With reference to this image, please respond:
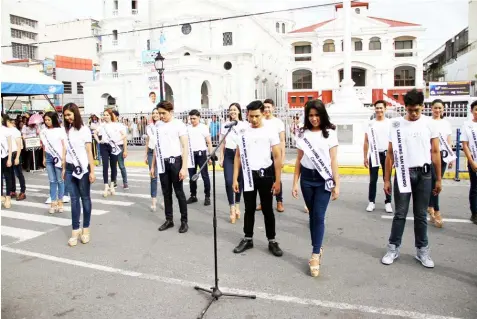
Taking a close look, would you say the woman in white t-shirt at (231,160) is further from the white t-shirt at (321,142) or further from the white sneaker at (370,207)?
the white t-shirt at (321,142)

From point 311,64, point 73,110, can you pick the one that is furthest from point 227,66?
point 73,110

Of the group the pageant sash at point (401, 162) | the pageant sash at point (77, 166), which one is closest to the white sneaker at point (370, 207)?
the pageant sash at point (401, 162)

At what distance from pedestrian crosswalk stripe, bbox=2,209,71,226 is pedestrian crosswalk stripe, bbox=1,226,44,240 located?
0.51 meters

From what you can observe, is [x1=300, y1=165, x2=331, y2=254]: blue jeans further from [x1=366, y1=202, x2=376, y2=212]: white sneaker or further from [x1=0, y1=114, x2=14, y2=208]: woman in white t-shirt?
[x1=0, y1=114, x2=14, y2=208]: woman in white t-shirt

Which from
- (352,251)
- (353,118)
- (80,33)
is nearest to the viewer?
(352,251)

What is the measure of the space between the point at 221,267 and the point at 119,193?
226 inches

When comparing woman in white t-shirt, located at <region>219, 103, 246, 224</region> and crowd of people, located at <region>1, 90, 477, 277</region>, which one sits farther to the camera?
woman in white t-shirt, located at <region>219, 103, 246, 224</region>

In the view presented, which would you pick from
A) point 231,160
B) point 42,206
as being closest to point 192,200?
point 231,160

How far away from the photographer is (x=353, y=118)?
12.5 meters

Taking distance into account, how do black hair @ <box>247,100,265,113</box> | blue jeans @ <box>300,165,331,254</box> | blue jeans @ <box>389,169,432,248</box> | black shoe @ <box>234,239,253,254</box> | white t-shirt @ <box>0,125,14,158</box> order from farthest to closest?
white t-shirt @ <box>0,125,14,158</box>
black shoe @ <box>234,239,253,254</box>
black hair @ <box>247,100,265,113</box>
blue jeans @ <box>389,169,432,248</box>
blue jeans @ <box>300,165,331,254</box>

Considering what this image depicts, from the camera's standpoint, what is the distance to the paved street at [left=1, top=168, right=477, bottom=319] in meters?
3.97

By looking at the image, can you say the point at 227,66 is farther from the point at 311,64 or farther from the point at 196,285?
the point at 196,285

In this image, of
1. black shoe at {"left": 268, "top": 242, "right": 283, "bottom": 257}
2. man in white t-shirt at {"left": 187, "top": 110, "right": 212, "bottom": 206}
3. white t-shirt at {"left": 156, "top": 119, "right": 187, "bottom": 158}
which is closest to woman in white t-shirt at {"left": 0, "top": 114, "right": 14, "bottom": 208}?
man in white t-shirt at {"left": 187, "top": 110, "right": 212, "bottom": 206}

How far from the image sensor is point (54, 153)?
788 centimetres
